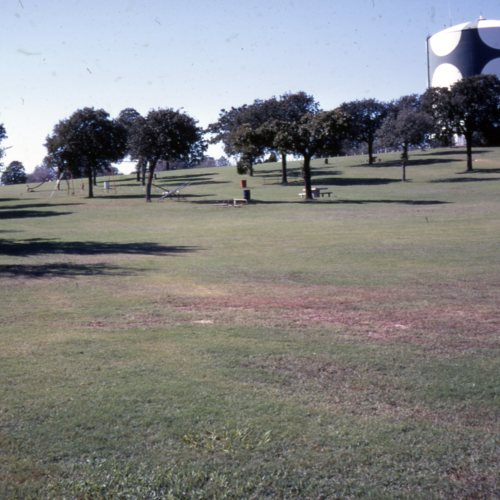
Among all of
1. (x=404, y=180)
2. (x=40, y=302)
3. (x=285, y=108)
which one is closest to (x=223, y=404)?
(x=40, y=302)

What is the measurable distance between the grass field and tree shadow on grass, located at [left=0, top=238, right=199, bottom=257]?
5.25 feet

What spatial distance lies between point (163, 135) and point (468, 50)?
45023 millimetres

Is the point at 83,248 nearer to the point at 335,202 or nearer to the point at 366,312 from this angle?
the point at 366,312

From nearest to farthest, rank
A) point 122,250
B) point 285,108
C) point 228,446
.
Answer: point 228,446 < point 122,250 < point 285,108

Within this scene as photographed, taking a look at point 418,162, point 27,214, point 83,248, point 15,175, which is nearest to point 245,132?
point 27,214

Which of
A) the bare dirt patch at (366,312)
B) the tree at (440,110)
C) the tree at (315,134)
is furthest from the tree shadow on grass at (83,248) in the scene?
the tree at (440,110)

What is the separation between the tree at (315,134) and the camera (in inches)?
1737

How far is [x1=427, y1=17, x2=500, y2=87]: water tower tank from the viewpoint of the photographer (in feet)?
264

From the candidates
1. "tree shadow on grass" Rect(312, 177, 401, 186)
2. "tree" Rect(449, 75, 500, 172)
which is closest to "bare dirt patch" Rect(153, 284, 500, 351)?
"tree shadow on grass" Rect(312, 177, 401, 186)

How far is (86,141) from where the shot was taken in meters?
59.2

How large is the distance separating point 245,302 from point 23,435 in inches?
261

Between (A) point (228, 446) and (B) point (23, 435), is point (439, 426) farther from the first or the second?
(B) point (23, 435)

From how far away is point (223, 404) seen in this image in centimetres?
675

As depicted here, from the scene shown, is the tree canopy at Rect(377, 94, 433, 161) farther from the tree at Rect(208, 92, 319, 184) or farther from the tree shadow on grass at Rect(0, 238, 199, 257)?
the tree shadow on grass at Rect(0, 238, 199, 257)
